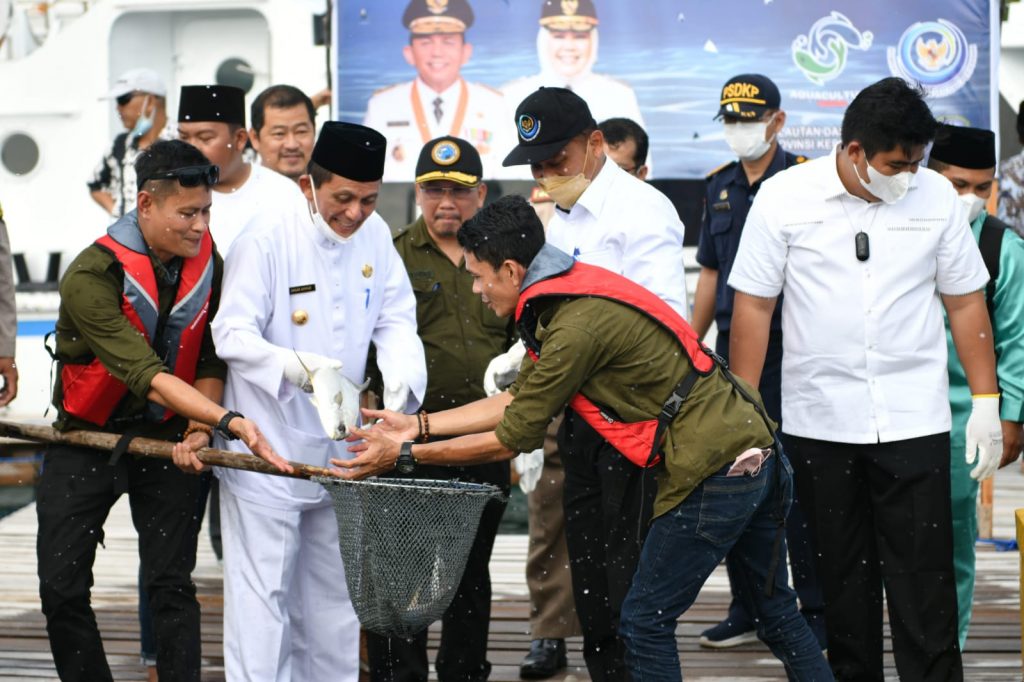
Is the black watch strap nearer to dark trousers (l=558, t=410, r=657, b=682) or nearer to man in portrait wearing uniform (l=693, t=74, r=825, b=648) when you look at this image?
dark trousers (l=558, t=410, r=657, b=682)

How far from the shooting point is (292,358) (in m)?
4.53

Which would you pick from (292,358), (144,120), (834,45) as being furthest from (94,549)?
(834,45)

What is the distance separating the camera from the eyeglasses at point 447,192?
17.6 feet

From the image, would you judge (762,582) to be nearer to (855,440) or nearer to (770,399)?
(855,440)

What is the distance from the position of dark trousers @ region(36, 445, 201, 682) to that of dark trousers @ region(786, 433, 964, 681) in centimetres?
210

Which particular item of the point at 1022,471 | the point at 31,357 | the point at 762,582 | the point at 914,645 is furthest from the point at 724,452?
the point at 31,357

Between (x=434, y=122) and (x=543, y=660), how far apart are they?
4.20 meters

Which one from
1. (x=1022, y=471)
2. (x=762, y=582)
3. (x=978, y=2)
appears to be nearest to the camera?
(x=762, y=582)

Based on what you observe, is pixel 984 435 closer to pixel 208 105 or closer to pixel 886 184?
pixel 886 184

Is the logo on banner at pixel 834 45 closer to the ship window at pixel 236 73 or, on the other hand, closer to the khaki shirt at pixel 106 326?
the khaki shirt at pixel 106 326

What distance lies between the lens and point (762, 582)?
4.32 metres

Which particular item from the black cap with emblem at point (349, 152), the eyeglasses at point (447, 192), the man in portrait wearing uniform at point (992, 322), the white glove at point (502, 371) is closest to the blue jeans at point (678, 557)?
the white glove at point (502, 371)

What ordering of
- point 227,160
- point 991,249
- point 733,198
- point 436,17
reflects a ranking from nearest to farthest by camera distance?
point 991,249 < point 227,160 < point 733,198 < point 436,17

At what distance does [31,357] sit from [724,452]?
9629 millimetres
